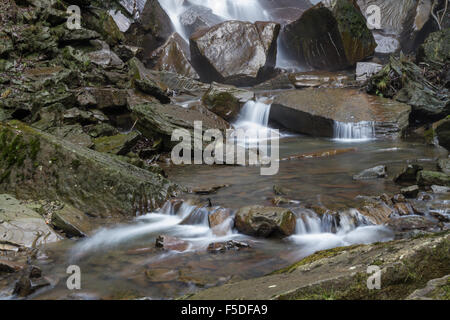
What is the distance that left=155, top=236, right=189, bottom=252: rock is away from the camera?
13.9ft

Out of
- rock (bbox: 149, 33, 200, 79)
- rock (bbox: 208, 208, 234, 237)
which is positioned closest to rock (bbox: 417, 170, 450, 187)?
rock (bbox: 208, 208, 234, 237)

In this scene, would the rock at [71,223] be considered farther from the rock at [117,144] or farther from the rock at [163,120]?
the rock at [163,120]

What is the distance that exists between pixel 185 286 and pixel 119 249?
1344mm

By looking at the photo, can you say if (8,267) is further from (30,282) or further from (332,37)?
(332,37)

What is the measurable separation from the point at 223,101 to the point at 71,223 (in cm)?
841

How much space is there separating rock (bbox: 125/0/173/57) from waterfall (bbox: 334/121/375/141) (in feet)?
37.4

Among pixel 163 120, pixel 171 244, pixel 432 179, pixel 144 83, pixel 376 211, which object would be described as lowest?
pixel 171 244

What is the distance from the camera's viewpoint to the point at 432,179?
227 inches

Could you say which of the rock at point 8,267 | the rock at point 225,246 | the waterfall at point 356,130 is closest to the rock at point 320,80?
the waterfall at point 356,130

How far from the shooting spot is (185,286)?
3309 mm

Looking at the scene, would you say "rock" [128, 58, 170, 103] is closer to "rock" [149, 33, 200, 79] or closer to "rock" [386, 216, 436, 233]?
"rock" [149, 33, 200, 79]

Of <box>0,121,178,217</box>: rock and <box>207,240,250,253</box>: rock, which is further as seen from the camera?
<box>0,121,178,217</box>: rock

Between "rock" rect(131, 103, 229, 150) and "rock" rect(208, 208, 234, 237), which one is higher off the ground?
"rock" rect(131, 103, 229, 150)

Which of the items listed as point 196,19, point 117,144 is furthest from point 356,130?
point 196,19
